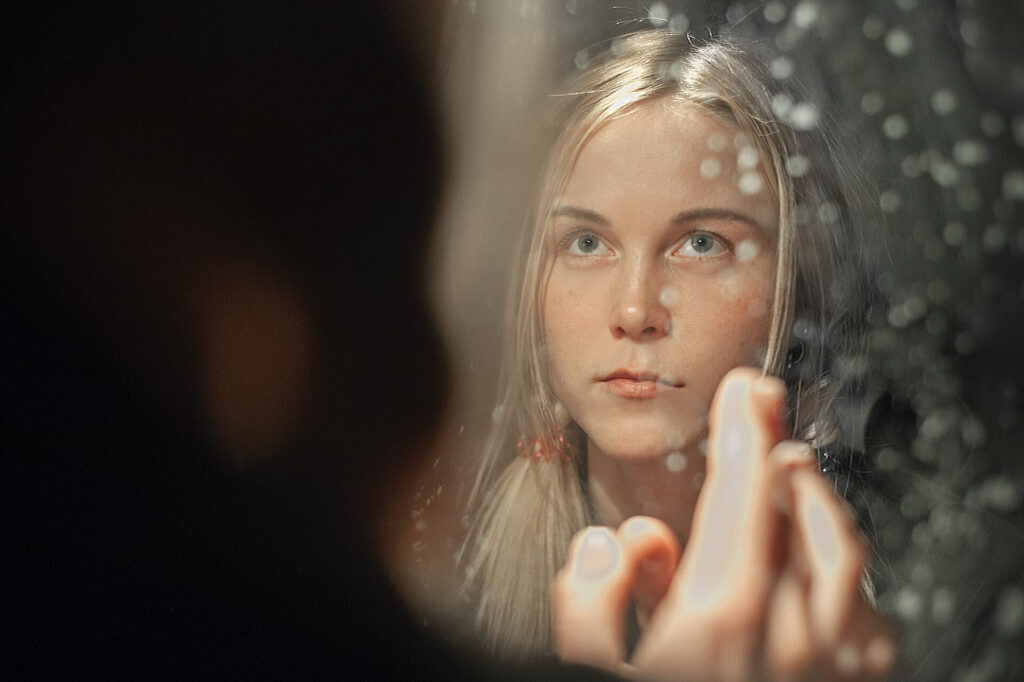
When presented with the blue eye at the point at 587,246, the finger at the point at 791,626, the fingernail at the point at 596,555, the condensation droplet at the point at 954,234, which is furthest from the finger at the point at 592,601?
the condensation droplet at the point at 954,234

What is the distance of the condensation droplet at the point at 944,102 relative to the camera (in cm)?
70

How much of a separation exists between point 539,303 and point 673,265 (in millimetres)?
118

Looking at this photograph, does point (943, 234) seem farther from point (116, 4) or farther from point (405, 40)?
point (116, 4)

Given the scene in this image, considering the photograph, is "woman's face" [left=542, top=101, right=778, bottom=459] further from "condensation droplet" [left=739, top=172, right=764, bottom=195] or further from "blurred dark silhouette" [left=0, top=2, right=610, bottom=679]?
"blurred dark silhouette" [left=0, top=2, right=610, bottom=679]

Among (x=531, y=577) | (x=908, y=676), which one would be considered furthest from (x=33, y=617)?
(x=908, y=676)

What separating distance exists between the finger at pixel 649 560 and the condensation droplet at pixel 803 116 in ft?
1.09

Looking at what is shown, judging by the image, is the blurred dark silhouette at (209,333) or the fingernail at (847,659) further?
the blurred dark silhouette at (209,333)

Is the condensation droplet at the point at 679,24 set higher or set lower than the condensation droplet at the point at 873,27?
lower

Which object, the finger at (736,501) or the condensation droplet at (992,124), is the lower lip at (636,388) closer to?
the finger at (736,501)

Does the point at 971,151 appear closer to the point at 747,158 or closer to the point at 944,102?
the point at 944,102

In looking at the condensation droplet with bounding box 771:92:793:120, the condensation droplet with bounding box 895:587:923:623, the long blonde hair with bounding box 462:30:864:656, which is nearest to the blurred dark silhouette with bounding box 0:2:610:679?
the long blonde hair with bounding box 462:30:864:656

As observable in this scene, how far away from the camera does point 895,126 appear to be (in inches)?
27.5

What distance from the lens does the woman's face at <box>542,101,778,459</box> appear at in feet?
2.26

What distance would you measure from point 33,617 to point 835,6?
868mm
